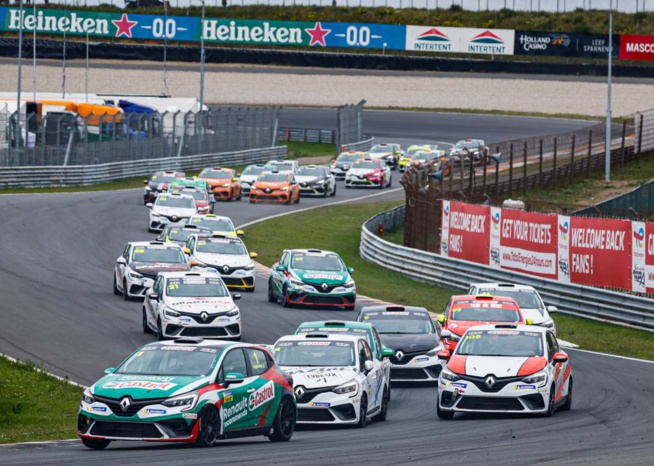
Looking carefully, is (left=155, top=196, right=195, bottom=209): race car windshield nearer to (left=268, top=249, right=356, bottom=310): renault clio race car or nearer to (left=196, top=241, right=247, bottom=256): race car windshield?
(left=196, top=241, right=247, bottom=256): race car windshield

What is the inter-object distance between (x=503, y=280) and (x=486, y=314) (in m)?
9.12

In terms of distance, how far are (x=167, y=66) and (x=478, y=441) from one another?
84769 mm

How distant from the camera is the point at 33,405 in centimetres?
1808

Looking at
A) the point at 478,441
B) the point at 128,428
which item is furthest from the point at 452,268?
the point at 128,428

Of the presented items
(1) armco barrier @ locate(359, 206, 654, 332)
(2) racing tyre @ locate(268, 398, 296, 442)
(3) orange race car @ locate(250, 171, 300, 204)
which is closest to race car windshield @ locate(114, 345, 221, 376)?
(2) racing tyre @ locate(268, 398, 296, 442)

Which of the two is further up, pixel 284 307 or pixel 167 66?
pixel 167 66

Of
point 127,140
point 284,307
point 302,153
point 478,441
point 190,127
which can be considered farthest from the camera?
point 302,153

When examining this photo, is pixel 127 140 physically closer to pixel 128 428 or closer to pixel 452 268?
pixel 452 268

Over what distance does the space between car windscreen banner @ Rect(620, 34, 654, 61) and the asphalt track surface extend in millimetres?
54597

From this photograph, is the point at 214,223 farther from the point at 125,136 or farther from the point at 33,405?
the point at 125,136

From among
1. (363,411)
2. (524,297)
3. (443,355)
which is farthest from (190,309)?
(363,411)

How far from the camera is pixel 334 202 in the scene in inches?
2122

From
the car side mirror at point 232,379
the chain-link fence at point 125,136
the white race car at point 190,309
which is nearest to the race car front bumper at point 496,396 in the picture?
the car side mirror at point 232,379

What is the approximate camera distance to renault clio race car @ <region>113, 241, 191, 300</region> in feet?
92.8
